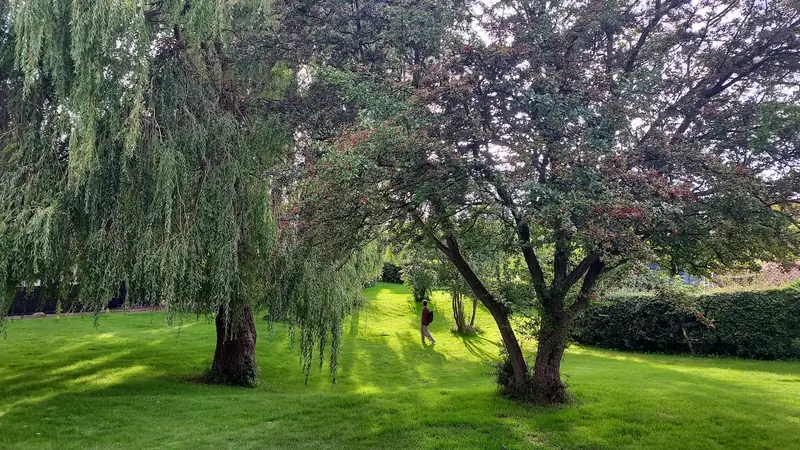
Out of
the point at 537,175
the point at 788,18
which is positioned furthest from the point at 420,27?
the point at 788,18

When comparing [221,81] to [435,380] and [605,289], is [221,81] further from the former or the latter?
[435,380]

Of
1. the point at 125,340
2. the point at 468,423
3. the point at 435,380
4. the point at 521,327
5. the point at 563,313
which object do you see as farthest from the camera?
the point at 125,340

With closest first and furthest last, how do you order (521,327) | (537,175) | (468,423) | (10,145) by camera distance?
1. (537,175)
2. (10,145)
3. (468,423)
4. (521,327)

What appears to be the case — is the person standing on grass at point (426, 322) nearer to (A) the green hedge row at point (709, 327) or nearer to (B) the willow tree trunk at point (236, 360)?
(A) the green hedge row at point (709, 327)

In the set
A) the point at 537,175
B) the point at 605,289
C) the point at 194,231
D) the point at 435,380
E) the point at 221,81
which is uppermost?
the point at 221,81

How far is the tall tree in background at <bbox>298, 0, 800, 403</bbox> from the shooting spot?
5.40m

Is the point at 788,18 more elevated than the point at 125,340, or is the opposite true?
the point at 788,18

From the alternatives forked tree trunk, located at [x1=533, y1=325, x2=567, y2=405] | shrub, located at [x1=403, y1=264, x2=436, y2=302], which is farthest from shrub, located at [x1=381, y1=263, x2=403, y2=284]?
forked tree trunk, located at [x1=533, y1=325, x2=567, y2=405]

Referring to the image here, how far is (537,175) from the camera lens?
6023mm

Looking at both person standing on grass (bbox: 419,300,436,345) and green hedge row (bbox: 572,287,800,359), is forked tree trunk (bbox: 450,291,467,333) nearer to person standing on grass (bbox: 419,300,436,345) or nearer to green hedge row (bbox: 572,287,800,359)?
person standing on grass (bbox: 419,300,436,345)

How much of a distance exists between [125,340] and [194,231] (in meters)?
9.14

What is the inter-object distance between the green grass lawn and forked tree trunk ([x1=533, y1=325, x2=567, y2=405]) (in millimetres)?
309

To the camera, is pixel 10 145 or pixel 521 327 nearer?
pixel 10 145

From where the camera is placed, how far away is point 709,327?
1316 centimetres
